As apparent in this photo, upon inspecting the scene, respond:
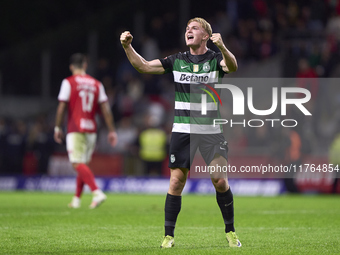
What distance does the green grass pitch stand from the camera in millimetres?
6289

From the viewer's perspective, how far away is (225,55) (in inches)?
239

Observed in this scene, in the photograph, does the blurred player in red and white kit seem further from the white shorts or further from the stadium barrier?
the stadium barrier

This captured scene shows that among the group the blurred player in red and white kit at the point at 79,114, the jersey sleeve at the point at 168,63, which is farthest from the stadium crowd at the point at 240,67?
the jersey sleeve at the point at 168,63

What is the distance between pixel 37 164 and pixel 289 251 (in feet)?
43.8

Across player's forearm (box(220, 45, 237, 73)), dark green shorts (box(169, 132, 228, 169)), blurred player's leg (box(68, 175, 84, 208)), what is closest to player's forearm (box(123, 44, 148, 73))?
dark green shorts (box(169, 132, 228, 169))

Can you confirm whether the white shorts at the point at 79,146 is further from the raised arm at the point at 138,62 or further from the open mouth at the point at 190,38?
the open mouth at the point at 190,38

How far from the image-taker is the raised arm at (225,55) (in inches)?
234

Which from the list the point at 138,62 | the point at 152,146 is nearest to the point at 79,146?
the point at 138,62

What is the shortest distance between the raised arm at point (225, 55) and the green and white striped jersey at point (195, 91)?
145 millimetres

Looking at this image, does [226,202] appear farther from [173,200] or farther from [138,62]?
[138,62]

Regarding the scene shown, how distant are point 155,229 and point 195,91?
2.32 meters

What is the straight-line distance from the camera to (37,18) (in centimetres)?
2139

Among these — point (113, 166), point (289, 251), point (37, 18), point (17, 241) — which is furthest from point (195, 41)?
point (37, 18)

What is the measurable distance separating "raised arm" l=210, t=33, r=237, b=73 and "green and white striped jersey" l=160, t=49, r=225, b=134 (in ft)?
0.48
